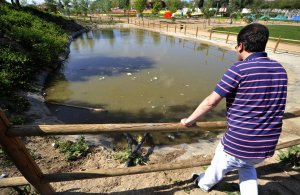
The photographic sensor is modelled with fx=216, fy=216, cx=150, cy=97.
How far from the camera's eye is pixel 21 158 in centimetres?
263

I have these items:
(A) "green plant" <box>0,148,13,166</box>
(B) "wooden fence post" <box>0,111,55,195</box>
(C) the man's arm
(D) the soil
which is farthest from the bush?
(C) the man's arm

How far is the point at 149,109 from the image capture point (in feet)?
29.9

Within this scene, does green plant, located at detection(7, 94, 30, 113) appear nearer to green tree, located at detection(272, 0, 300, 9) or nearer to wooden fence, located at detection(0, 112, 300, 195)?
wooden fence, located at detection(0, 112, 300, 195)

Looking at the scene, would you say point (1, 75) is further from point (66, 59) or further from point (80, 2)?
point (80, 2)

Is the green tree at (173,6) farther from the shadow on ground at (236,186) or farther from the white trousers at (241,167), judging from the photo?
the white trousers at (241,167)

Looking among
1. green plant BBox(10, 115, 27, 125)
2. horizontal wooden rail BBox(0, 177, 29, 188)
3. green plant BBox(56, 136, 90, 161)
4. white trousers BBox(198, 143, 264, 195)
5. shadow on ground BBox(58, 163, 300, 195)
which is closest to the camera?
white trousers BBox(198, 143, 264, 195)

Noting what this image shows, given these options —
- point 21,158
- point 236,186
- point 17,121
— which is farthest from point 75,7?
point 236,186

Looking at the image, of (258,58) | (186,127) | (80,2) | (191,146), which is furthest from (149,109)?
(80,2)

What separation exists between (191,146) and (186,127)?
3.26 metres

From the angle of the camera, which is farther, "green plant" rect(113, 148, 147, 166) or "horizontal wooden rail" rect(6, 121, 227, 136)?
"green plant" rect(113, 148, 147, 166)

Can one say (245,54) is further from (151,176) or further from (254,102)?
(151,176)

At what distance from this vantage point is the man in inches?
83.4

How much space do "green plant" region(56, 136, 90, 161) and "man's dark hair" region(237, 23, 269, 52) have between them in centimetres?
400

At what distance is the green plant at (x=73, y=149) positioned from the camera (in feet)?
15.3
